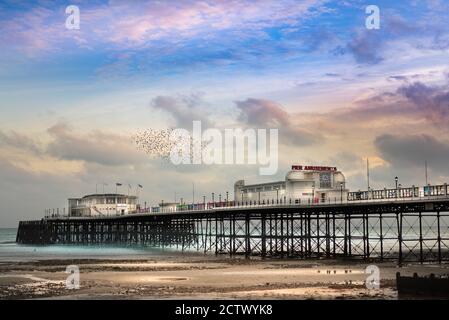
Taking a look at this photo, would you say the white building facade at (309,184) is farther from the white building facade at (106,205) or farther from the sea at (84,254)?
the white building facade at (106,205)

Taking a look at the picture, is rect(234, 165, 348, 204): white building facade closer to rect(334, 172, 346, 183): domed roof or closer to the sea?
rect(334, 172, 346, 183): domed roof

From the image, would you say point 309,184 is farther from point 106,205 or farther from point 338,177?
point 106,205

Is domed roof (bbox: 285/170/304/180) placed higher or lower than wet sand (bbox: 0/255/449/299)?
higher

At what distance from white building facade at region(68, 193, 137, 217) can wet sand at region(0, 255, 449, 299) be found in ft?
258

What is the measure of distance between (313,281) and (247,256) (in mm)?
30305

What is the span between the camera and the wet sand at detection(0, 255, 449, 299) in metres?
37.4

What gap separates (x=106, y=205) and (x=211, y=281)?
98.2m

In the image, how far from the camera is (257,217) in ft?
285

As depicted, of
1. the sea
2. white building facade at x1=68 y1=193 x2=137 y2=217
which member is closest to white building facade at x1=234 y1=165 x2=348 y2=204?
the sea

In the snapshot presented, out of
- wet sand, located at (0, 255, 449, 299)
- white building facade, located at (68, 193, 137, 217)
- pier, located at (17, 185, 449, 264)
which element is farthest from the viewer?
white building facade, located at (68, 193, 137, 217)

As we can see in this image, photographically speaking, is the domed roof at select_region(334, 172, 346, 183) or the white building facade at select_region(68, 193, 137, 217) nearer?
the domed roof at select_region(334, 172, 346, 183)

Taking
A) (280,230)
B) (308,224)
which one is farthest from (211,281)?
(280,230)

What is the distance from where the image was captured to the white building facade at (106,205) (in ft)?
458
